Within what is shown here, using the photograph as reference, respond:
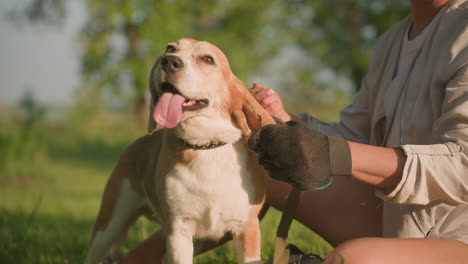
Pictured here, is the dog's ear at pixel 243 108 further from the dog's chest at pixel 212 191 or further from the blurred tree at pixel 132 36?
the blurred tree at pixel 132 36

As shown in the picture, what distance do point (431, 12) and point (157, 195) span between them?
65.8 inches

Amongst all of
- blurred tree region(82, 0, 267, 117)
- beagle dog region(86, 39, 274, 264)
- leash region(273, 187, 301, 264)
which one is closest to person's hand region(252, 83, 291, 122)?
beagle dog region(86, 39, 274, 264)

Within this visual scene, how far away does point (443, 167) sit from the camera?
205cm

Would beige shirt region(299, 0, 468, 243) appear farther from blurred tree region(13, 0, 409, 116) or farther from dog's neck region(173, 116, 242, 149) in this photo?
blurred tree region(13, 0, 409, 116)

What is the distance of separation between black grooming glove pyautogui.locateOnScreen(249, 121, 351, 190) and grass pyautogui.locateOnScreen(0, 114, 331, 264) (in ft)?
5.18

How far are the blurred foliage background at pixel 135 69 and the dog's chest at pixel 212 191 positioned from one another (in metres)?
2.82

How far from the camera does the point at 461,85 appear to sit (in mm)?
2150

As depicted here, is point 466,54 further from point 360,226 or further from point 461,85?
point 360,226

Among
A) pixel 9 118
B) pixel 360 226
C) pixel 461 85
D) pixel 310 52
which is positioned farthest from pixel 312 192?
pixel 310 52

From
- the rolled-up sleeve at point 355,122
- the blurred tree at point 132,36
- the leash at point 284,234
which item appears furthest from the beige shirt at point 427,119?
the blurred tree at point 132,36

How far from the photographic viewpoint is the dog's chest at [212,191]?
2.41 m

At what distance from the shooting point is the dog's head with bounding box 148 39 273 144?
7.73ft

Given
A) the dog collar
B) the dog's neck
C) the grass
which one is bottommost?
the grass

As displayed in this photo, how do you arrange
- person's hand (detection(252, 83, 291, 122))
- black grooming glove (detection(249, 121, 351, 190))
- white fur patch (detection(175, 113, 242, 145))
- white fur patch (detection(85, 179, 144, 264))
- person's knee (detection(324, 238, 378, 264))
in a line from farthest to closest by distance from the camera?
white fur patch (detection(85, 179, 144, 264)) < person's hand (detection(252, 83, 291, 122)) < white fur patch (detection(175, 113, 242, 145)) < person's knee (detection(324, 238, 378, 264)) < black grooming glove (detection(249, 121, 351, 190))
